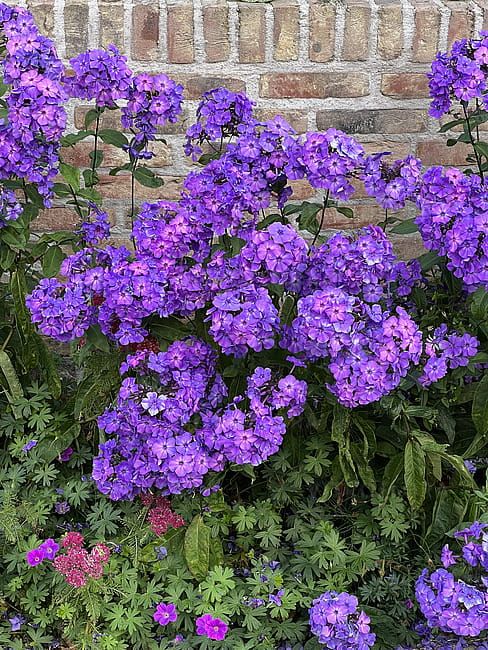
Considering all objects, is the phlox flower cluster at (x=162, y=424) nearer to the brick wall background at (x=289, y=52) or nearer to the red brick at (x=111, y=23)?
the brick wall background at (x=289, y=52)

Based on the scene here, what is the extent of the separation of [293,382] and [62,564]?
70 centimetres

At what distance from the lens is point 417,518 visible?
7.53ft

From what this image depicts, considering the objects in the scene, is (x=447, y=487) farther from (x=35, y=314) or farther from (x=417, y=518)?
(x=35, y=314)

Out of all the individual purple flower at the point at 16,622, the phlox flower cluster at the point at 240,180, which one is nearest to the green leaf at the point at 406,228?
the phlox flower cluster at the point at 240,180

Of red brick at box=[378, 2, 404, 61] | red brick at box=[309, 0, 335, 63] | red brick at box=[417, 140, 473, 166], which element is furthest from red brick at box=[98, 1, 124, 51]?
red brick at box=[417, 140, 473, 166]

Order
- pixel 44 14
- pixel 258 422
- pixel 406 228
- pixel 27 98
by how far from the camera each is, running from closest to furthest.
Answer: pixel 258 422 < pixel 27 98 < pixel 406 228 < pixel 44 14

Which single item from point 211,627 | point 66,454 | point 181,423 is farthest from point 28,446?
point 211,627

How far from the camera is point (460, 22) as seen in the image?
279 centimetres

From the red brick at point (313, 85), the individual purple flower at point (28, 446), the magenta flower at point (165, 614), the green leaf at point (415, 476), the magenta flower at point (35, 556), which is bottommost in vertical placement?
the magenta flower at point (165, 614)

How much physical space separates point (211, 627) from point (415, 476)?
2.02ft

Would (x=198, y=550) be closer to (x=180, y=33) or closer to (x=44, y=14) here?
(x=180, y=33)

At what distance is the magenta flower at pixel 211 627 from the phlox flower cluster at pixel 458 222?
99cm

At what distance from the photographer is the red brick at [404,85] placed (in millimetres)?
2811

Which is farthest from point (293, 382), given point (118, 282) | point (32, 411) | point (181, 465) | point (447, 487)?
point (32, 411)
